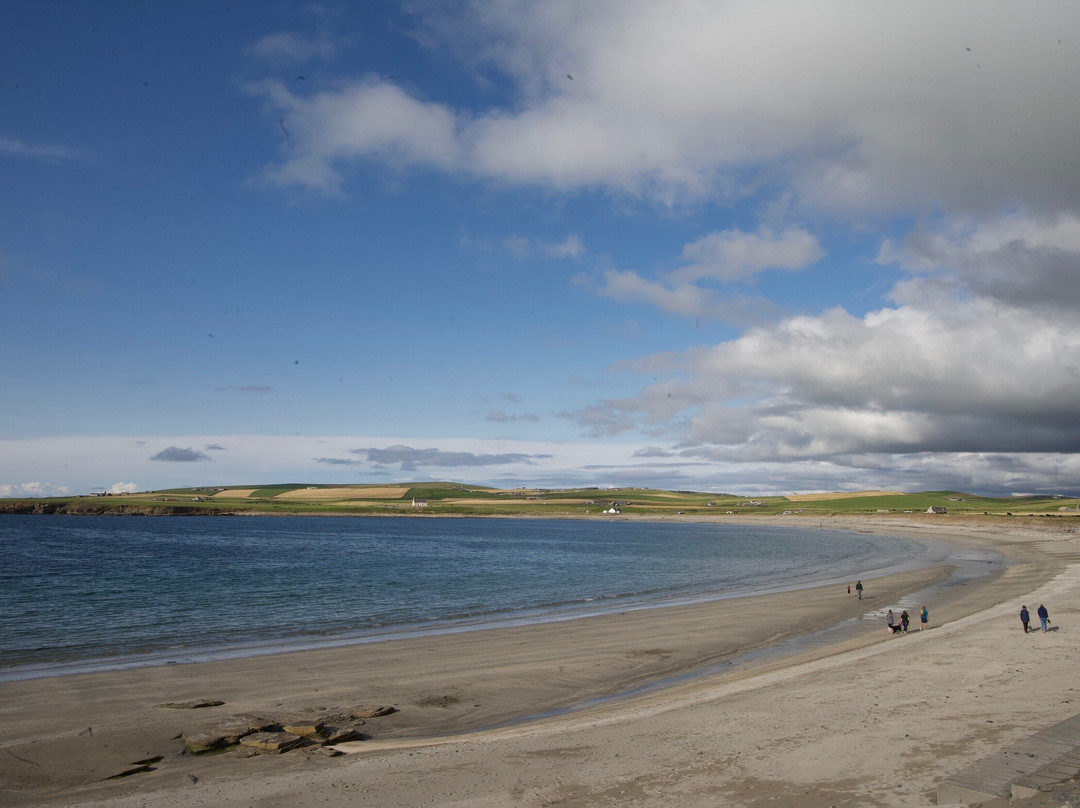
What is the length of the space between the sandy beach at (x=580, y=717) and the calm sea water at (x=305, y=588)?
7113 millimetres

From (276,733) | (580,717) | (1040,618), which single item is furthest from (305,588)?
(1040,618)

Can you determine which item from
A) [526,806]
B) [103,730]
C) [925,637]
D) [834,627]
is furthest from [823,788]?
[834,627]

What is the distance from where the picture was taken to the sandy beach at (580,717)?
13928 millimetres

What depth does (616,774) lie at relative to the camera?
14.4 metres

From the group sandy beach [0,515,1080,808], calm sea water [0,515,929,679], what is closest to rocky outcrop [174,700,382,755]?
sandy beach [0,515,1080,808]

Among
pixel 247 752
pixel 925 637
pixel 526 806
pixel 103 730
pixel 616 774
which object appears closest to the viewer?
pixel 526 806

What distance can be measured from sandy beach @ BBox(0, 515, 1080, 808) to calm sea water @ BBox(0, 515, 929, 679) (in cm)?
711

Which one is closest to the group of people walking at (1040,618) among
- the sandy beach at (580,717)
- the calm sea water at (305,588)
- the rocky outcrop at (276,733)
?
the sandy beach at (580,717)

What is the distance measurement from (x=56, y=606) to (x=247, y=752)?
→ 3648 centimetres

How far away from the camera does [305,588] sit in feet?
181

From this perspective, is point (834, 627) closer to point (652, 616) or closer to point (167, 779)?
point (652, 616)

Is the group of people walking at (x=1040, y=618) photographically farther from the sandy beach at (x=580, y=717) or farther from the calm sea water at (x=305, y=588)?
the calm sea water at (x=305, y=588)

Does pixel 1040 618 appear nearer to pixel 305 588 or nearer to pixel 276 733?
pixel 276 733

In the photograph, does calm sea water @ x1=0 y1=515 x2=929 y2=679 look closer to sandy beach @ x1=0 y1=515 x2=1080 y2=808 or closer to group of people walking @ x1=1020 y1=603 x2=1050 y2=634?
sandy beach @ x1=0 y1=515 x2=1080 y2=808
